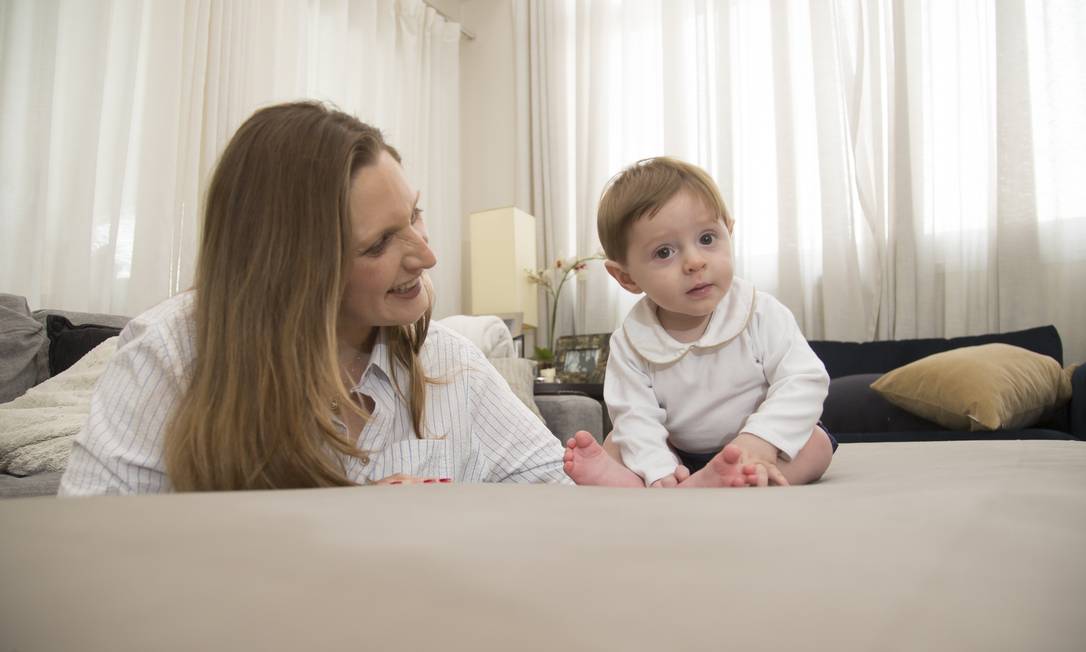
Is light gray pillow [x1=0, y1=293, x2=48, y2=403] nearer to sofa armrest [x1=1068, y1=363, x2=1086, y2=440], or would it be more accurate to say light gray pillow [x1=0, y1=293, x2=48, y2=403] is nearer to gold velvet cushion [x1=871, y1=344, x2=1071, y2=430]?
gold velvet cushion [x1=871, y1=344, x2=1071, y2=430]

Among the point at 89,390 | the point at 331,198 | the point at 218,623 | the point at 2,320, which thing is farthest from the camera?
the point at 2,320

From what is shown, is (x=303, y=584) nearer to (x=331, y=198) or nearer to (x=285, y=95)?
(x=331, y=198)


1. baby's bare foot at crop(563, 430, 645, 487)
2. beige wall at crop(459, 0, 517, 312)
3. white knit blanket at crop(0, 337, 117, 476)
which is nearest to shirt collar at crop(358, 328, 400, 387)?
baby's bare foot at crop(563, 430, 645, 487)

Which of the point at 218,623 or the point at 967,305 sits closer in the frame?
the point at 218,623

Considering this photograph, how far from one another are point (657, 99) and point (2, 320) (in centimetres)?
346

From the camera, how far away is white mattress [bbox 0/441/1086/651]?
0.17m

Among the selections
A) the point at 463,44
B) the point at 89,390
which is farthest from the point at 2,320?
the point at 463,44

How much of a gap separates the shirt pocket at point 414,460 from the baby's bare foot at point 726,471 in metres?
0.44

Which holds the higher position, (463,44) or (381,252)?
(463,44)

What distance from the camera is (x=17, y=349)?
1.97 metres

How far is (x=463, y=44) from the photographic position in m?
4.98

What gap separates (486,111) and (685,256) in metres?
4.07

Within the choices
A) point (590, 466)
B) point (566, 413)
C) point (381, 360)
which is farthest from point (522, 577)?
point (566, 413)

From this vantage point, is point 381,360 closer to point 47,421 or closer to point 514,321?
point 47,421
